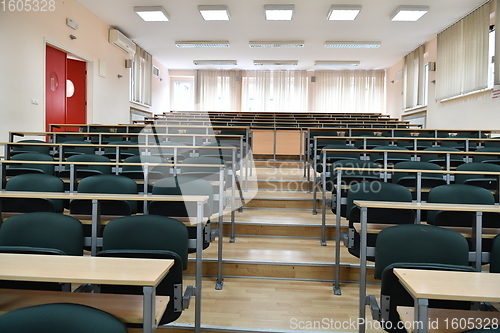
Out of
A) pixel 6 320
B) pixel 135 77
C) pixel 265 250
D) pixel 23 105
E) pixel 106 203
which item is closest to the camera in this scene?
pixel 6 320

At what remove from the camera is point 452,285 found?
3.68ft

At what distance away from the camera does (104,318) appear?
96 cm

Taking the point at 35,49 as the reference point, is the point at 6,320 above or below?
below

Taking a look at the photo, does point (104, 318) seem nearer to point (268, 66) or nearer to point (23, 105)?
point (23, 105)

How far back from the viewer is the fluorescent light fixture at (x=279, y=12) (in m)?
6.95

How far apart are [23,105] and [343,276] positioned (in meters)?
5.60

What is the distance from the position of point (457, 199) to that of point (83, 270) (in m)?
2.47

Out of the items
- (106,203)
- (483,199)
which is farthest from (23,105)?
(483,199)

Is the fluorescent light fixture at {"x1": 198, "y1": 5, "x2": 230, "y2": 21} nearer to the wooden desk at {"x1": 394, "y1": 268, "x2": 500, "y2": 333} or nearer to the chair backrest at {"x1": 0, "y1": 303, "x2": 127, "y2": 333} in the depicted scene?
the wooden desk at {"x1": 394, "y1": 268, "x2": 500, "y2": 333}

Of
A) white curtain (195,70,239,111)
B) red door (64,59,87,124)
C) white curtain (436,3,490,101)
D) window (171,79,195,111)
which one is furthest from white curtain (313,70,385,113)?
red door (64,59,87,124)

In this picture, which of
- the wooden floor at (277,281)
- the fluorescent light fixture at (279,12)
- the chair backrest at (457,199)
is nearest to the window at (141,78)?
the fluorescent light fixture at (279,12)

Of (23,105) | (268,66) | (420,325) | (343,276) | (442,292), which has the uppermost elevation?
(268,66)
